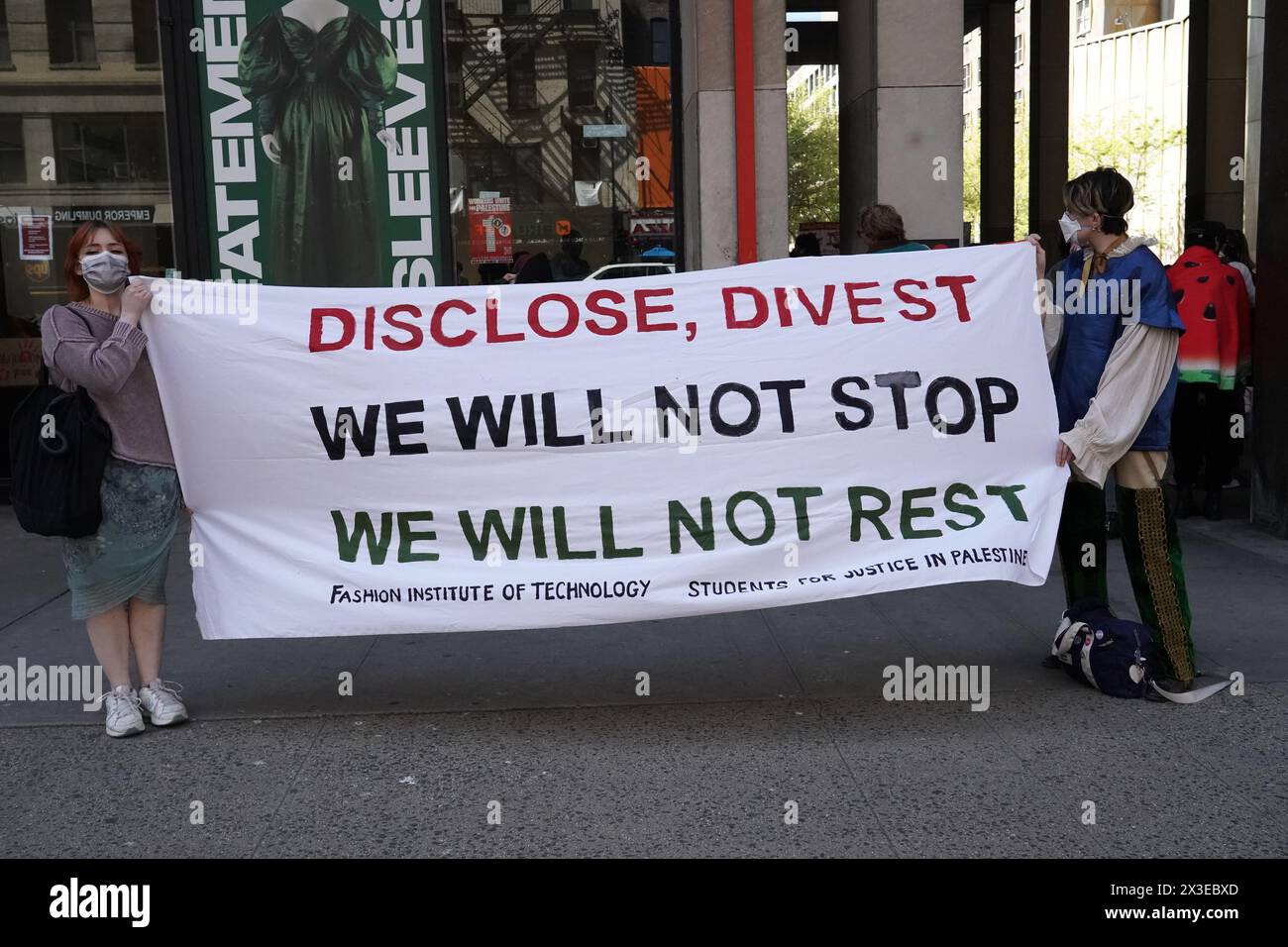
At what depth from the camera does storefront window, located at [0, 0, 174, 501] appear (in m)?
9.53

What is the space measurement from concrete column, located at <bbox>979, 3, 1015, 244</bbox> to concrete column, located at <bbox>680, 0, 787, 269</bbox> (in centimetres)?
1598

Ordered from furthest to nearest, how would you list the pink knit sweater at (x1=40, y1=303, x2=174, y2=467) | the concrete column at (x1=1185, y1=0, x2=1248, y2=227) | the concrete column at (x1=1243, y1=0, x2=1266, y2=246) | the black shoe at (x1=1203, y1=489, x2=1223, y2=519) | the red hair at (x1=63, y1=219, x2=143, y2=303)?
the concrete column at (x1=1185, y1=0, x2=1248, y2=227), the concrete column at (x1=1243, y1=0, x2=1266, y2=246), the black shoe at (x1=1203, y1=489, x2=1223, y2=519), the red hair at (x1=63, y1=219, x2=143, y2=303), the pink knit sweater at (x1=40, y1=303, x2=174, y2=467)

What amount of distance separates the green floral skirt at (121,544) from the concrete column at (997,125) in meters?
21.4

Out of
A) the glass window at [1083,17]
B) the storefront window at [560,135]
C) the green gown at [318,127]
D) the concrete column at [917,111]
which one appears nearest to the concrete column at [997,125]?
the concrete column at [917,111]

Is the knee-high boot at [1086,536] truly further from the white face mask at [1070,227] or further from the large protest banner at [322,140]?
the large protest banner at [322,140]

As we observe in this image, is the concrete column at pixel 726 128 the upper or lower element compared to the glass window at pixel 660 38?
lower

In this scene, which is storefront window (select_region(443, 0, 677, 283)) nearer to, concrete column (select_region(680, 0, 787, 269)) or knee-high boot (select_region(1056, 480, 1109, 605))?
concrete column (select_region(680, 0, 787, 269))

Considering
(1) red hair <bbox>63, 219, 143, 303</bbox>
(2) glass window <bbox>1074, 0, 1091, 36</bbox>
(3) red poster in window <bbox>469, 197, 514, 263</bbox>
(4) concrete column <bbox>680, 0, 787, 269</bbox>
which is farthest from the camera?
(2) glass window <bbox>1074, 0, 1091, 36</bbox>

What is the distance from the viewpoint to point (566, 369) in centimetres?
479

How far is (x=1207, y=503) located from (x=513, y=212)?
536 cm

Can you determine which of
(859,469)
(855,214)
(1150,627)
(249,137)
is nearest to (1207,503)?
(855,214)

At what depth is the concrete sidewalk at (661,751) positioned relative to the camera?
3.80 m

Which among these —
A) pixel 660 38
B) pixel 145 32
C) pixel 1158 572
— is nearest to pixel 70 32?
pixel 145 32

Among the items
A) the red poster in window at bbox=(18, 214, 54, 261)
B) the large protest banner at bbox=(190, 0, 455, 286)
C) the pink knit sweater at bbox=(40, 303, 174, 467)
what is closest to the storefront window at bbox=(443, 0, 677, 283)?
the large protest banner at bbox=(190, 0, 455, 286)
